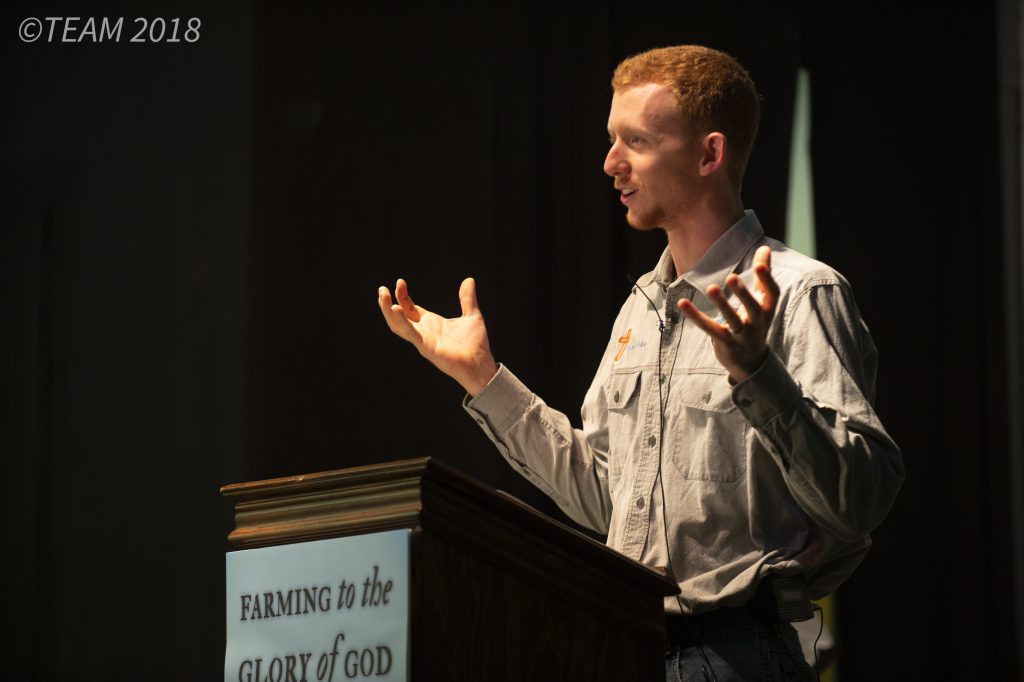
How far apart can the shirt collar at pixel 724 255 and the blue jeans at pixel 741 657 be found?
537 millimetres

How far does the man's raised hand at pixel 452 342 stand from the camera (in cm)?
221

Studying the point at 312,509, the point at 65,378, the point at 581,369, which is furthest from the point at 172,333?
the point at 312,509

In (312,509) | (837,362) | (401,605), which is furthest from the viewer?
(837,362)

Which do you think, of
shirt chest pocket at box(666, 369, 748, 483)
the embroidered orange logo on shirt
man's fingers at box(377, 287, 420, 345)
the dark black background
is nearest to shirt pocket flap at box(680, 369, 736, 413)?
shirt chest pocket at box(666, 369, 748, 483)

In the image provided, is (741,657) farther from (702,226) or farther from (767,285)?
(702,226)

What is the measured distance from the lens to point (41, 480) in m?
3.82

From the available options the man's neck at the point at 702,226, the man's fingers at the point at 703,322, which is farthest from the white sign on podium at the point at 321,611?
the man's neck at the point at 702,226

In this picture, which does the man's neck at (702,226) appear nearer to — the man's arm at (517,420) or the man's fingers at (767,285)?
the man's arm at (517,420)

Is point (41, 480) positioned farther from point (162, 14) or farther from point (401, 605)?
point (401, 605)

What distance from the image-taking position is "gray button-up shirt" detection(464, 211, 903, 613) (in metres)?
1.75

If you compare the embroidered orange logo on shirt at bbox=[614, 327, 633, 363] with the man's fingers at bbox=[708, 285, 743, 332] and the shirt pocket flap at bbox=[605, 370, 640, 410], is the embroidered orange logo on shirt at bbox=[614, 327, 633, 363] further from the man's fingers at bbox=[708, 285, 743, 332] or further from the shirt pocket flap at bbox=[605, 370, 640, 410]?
the man's fingers at bbox=[708, 285, 743, 332]

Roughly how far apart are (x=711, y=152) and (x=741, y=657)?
31.2 inches

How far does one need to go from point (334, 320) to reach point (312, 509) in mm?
2336

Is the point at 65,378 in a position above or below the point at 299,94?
below
